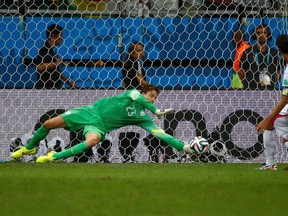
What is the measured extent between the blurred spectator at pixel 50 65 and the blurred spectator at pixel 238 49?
2.32 meters

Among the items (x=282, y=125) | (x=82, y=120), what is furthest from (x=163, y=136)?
(x=282, y=125)

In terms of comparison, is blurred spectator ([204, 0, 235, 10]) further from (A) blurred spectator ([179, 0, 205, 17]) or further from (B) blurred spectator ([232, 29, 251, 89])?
(B) blurred spectator ([232, 29, 251, 89])

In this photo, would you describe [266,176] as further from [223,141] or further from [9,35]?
[9,35]

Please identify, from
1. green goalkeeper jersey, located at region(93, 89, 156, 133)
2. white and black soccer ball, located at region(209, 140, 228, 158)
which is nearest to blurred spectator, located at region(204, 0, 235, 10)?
white and black soccer ball, located at region(209, 140, 228, 158)

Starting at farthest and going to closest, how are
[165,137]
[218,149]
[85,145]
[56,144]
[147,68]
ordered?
[147,68] → [218,149] → [56,144] → [165,137] → [85,145]

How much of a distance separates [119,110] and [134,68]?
1.52 meters

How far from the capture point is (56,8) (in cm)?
1255

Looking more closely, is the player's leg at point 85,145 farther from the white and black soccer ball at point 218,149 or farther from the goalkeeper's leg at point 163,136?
the white and black soccer ball at point 218,149

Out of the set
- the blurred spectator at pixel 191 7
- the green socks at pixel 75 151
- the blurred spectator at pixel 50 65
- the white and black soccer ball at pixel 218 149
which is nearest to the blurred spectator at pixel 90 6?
the blurred spectator at pixel 50 65

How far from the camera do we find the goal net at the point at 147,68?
1176 centimetres

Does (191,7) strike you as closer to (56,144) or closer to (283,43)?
(56,144)

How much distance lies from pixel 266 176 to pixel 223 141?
2.93m

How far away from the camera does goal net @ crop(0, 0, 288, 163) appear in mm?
11758

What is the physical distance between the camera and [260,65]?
12.1 metres
